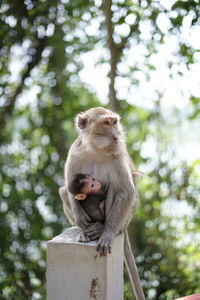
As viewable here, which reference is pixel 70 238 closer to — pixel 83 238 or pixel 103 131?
pixel 83 238

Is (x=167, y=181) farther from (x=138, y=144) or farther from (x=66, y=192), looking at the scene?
(x=66, y=192)

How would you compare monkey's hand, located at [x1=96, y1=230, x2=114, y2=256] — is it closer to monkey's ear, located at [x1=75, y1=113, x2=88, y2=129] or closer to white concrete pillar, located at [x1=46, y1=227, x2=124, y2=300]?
white concrete pillar, located at [x1=46, y1=227, x2=124, y2=300]

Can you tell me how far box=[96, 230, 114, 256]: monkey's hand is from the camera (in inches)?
129

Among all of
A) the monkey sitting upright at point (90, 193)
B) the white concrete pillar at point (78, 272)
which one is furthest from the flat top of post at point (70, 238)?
the monkey sitting upright at point (90, 193)

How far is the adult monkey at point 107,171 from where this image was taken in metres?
3.92

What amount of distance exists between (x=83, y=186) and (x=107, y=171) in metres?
0.31

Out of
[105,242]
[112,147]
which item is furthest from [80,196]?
[105,242]

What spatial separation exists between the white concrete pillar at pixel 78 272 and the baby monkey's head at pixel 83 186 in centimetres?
53

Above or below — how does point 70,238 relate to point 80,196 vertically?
below

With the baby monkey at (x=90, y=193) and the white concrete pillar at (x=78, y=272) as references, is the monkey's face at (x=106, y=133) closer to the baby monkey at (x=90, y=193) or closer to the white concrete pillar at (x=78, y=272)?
the baby monkey at (x=90, y=193)

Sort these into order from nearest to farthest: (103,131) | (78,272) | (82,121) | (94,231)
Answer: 1. (78,272)
2. (94,231)
3. (103,131)
4. (82,121)

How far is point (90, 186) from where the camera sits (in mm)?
3885

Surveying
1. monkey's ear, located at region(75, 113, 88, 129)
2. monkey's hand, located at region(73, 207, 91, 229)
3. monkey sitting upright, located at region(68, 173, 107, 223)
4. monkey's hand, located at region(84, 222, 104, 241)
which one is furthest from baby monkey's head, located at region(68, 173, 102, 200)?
monkey's ear, located at region(75, 113, 88, 129)

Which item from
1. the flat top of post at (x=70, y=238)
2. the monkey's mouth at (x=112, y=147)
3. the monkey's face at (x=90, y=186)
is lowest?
the flat top of post at (x=70, y=238)
